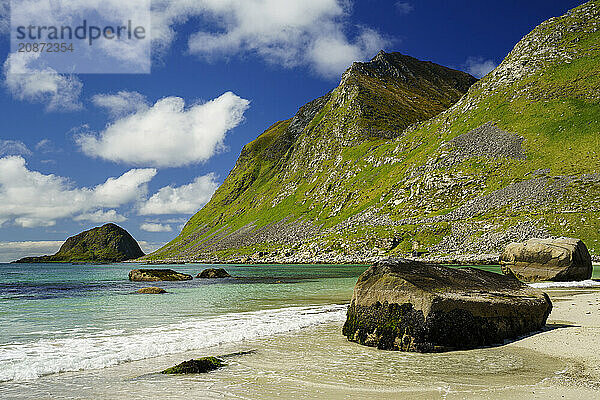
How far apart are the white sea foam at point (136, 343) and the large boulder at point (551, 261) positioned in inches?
1045

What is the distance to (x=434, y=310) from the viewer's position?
38.5 ft

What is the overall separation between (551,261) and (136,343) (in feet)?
121

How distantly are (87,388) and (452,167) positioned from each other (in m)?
121

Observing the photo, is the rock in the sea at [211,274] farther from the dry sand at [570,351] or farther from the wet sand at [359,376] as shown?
the dry sand at [570,351]

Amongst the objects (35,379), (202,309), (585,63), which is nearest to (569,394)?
(35,379)

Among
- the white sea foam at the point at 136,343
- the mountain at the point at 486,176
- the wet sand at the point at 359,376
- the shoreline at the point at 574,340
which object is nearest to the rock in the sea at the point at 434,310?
the wet sand at the point at 359,376

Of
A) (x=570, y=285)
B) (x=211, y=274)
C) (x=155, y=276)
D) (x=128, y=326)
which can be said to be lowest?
(x=570, y=285)

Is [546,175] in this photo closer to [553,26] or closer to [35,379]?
[553,26]

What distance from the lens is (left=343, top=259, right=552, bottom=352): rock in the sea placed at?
463 inches

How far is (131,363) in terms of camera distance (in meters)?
11.1

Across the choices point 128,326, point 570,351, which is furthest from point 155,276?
point 570,351

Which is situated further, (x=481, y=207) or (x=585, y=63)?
(x=585, y=63)

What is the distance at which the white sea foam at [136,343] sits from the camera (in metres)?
10.9

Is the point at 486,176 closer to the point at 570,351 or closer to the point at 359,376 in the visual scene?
the point at 570,351
